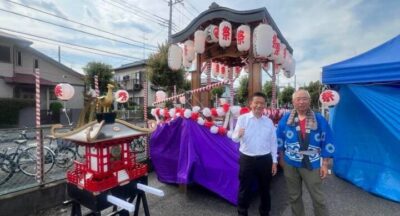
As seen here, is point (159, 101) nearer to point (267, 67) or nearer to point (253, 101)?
point (253, 101)

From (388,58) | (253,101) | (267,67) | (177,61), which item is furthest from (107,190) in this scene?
(267,67)

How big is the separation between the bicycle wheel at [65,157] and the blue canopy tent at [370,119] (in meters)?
6.77

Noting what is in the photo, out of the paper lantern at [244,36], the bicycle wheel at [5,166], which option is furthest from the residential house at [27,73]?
the paper lantern at [244,36]

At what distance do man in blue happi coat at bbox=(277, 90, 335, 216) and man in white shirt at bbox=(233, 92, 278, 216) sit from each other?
233 mm

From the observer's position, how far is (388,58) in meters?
4.74

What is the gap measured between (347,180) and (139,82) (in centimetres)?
2750

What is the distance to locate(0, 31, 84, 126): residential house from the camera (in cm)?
1817

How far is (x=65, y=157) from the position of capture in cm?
682

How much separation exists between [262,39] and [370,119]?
2800 mm

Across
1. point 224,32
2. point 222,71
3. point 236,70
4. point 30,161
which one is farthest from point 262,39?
point 30,161

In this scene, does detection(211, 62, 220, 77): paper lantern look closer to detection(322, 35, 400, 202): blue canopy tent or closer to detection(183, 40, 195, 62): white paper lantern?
detection(183, 40, 195, 62): white paper lantern

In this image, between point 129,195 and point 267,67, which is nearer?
point 129,195

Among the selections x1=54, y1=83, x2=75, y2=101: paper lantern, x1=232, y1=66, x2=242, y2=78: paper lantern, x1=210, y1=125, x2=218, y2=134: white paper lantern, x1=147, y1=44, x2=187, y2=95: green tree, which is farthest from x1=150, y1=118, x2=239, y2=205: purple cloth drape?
x1=147, y1=44, x2=187, y2=95: green tree

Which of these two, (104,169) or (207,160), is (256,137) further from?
(104,169)
